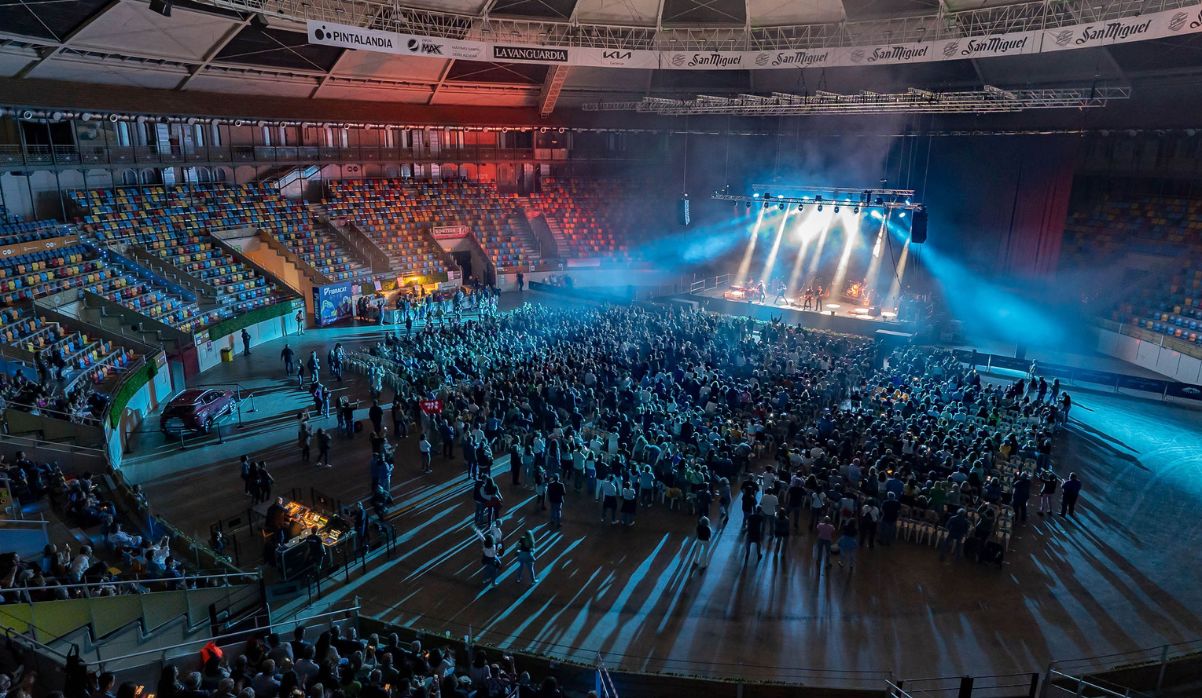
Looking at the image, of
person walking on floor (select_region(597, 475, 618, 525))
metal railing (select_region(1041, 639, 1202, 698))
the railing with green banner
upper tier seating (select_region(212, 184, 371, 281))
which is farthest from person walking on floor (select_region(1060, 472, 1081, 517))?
upper tier seating (select_region(212, 184, 371, 281))

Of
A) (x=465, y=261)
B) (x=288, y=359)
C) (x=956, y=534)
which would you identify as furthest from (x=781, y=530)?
(x=465, y=261)

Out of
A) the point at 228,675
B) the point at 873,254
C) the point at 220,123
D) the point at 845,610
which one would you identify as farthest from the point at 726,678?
the point at 220,123

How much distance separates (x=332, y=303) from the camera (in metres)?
31.0

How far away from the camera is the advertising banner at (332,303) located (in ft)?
100

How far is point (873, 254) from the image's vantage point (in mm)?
35531

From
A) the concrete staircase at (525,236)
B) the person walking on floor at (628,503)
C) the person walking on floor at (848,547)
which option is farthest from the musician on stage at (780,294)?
→ the person walking on floor at (848,547)

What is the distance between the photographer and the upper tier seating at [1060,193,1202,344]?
999 inches

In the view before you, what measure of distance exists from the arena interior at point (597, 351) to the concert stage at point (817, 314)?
230 millimetres

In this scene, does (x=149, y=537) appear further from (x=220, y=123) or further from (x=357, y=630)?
(x=220, y=123)

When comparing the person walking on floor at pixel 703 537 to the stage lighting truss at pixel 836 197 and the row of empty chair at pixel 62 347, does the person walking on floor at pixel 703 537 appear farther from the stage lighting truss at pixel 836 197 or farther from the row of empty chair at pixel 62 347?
the stage lighting truss at pixel 836 197

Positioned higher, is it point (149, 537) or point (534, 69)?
point (534, 69)

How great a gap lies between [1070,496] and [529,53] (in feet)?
75.4

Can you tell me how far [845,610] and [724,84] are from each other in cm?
3022

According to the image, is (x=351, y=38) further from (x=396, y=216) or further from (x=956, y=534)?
(x=956, y=534)
